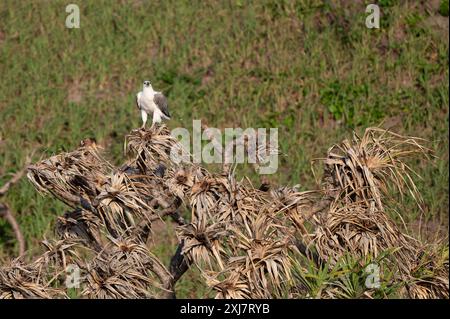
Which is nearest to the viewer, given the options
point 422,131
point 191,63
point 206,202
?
point 206,202

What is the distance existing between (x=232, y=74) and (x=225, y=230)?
1254 cm

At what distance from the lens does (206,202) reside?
438 inches

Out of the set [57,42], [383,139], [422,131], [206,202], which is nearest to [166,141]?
[206,202]

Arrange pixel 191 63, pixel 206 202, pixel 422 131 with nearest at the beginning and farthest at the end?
pixel 206 202 → pixel 422 131 → pixel 191 63

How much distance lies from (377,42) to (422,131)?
2.58 metres

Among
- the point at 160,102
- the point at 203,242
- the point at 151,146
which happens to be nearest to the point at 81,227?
the point at 151,146

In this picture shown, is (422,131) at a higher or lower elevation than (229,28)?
lower

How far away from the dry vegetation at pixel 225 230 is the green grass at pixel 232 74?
8375 millimetres

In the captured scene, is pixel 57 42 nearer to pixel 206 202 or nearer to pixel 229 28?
pixel 229 28

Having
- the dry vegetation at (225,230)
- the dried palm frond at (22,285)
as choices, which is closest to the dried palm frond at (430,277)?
the dry vegetation at (225,230)

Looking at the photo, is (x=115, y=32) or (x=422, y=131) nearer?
(x=422, y=131)

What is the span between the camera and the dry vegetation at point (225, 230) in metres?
10.8

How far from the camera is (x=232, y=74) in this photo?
76.2ft

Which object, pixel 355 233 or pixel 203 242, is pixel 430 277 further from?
pixel 203 242
